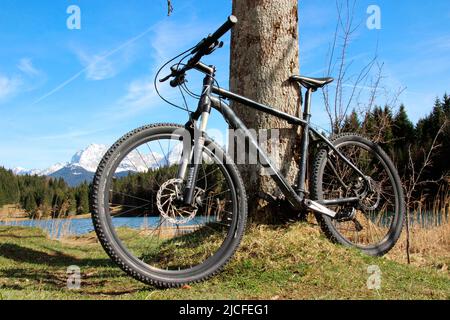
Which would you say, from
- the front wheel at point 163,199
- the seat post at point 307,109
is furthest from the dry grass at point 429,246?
the front wheel at point 163,199

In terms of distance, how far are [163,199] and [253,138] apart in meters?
1.02

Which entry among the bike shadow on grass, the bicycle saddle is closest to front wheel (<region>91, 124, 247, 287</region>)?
the bike shadow on grass

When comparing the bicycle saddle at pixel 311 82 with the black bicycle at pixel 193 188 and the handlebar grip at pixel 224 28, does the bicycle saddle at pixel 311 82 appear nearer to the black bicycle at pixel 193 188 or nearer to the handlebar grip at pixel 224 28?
the black bicycle at pixel 193 188

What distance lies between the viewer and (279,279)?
3473 millimetres

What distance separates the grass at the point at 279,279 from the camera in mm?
3145

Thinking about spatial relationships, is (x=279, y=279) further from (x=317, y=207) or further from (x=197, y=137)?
(x=197, y=137)

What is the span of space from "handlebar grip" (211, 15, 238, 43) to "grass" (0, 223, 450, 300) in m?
1.88

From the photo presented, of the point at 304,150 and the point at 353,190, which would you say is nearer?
the point at 304,150

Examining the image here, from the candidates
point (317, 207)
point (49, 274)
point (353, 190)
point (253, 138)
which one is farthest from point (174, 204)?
point (353, 190)

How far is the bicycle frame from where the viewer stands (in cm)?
342

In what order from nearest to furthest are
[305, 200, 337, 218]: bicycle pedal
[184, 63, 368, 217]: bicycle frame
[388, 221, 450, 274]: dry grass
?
1. [184, 63, 368, 217]: bicycle frame
2. [305, 200, 337, 218]: bicycle pedal
3. [388, 221, 450, 274]: dry grass

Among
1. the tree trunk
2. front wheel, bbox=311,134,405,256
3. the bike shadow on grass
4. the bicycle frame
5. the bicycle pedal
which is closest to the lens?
the bicycle frame

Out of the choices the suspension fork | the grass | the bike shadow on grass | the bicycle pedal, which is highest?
the suspension fork

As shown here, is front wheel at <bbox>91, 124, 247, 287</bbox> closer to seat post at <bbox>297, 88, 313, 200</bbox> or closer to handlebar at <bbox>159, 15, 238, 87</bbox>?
handlebar at <bbox>159, 15, 238, 87</bbox>
